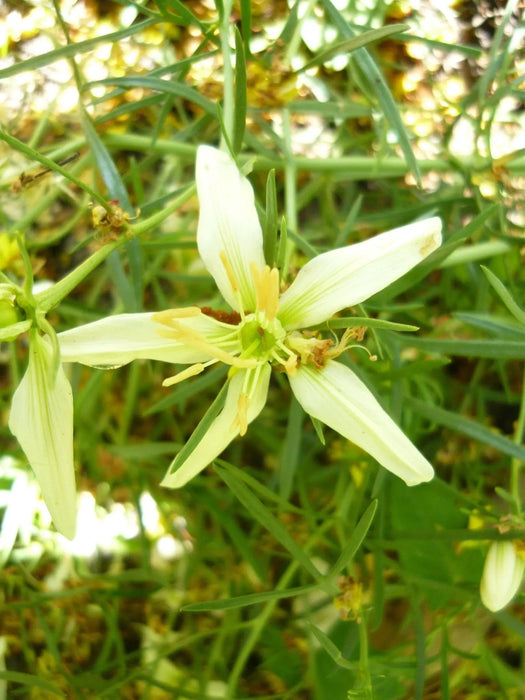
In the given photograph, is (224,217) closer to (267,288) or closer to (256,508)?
Result: (267,288)

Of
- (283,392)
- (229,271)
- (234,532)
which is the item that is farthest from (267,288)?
(283,392)

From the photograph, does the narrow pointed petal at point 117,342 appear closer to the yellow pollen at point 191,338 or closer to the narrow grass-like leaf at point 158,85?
the yellow pollen at point 191,338

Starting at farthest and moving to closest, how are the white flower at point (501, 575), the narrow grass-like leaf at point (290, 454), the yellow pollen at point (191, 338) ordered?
the narrow grass-like leaf at point (290, 454), the white flower at point (501, 575), the yellow pollen at point (191, 338)

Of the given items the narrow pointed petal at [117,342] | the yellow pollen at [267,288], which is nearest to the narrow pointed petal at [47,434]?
the narrow pointed petal at [117,342]

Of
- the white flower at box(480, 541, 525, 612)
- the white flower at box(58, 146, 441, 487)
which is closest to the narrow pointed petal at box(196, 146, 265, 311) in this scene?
the white flower at box(58, 146, 441, 487)

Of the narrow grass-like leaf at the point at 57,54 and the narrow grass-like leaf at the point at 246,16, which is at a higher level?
the narrow grass-like leaf at the point at 246,16

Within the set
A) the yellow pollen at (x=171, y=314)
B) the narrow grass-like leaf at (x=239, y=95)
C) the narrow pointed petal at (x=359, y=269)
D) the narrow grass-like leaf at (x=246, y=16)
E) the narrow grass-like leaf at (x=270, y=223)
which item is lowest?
the yellow pollen at (x=171, y=314)

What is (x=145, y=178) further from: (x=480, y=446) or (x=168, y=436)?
(x=480, y=446)
